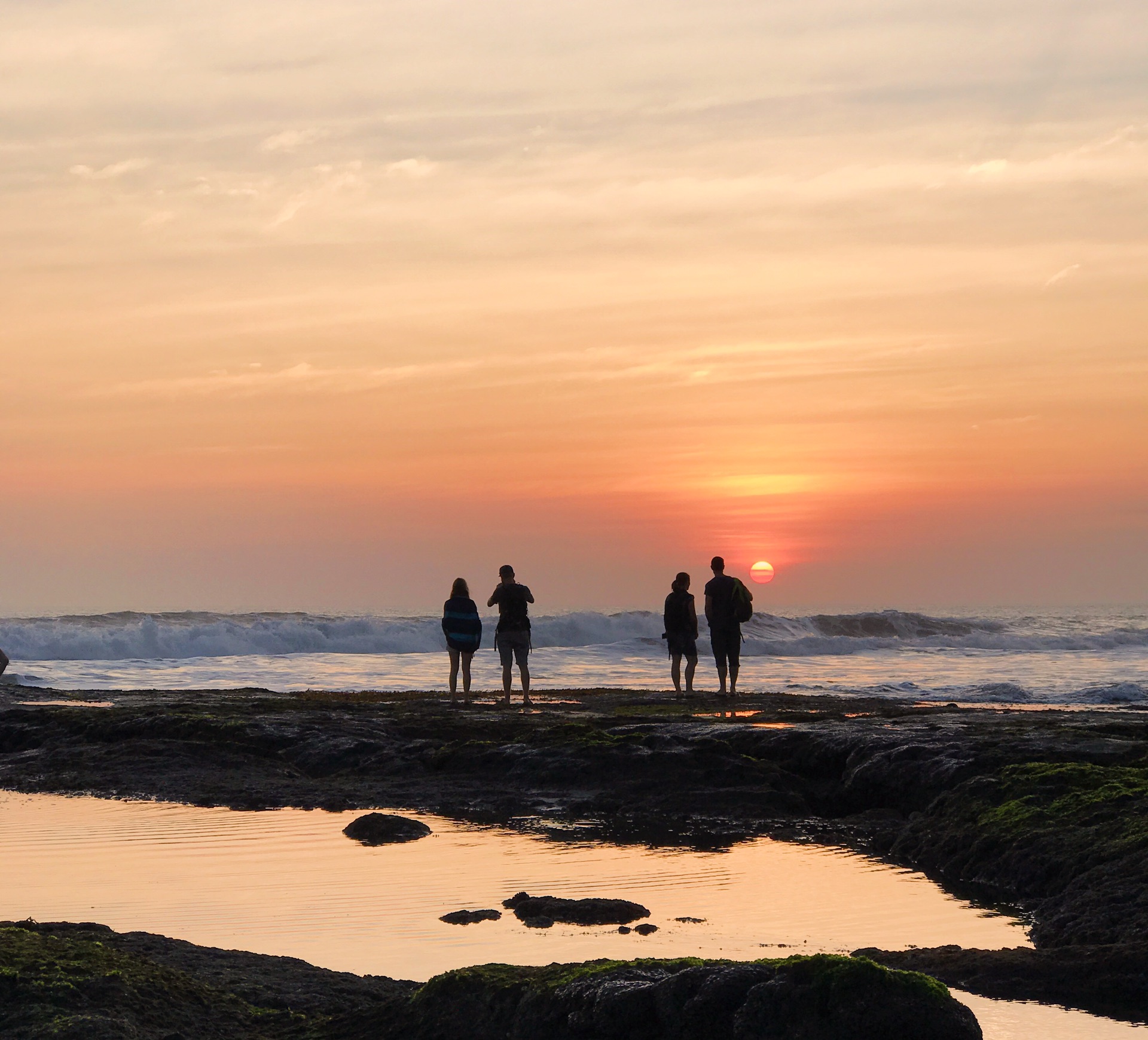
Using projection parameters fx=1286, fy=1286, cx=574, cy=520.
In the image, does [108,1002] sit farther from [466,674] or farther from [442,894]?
[466,674]

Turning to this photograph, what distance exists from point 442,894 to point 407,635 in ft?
149

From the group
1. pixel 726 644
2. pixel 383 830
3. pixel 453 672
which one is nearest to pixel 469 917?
pixel 383 830

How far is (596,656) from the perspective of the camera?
35.3 meters

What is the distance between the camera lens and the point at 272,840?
8.59 m

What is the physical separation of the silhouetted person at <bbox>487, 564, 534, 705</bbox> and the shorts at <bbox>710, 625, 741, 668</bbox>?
272cm

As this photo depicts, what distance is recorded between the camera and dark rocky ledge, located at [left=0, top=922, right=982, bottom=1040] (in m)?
3.90

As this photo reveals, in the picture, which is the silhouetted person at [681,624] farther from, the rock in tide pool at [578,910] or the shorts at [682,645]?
the rock in tide pool at [578,910]

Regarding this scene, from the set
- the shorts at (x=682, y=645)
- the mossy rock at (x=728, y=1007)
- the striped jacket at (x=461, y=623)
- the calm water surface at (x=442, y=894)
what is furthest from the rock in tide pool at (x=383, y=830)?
the shorts at (x=682, y=645)

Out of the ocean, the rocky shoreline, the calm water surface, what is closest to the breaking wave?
the ocean

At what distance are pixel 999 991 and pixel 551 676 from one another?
24.5 m

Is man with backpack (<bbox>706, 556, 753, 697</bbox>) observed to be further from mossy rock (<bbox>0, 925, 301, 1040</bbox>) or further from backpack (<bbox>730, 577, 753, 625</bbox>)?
mossy rock (<bbox>0, 925, 301, 1040</bbox>)

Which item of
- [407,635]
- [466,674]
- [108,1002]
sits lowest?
[407,635]

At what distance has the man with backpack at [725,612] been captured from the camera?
18.1 meters

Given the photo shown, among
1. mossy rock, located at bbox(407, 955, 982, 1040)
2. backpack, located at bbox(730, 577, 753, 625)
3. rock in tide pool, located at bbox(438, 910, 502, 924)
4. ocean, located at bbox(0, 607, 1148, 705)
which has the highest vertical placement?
backpack, located at bbox(730, 577, 753, 625)
